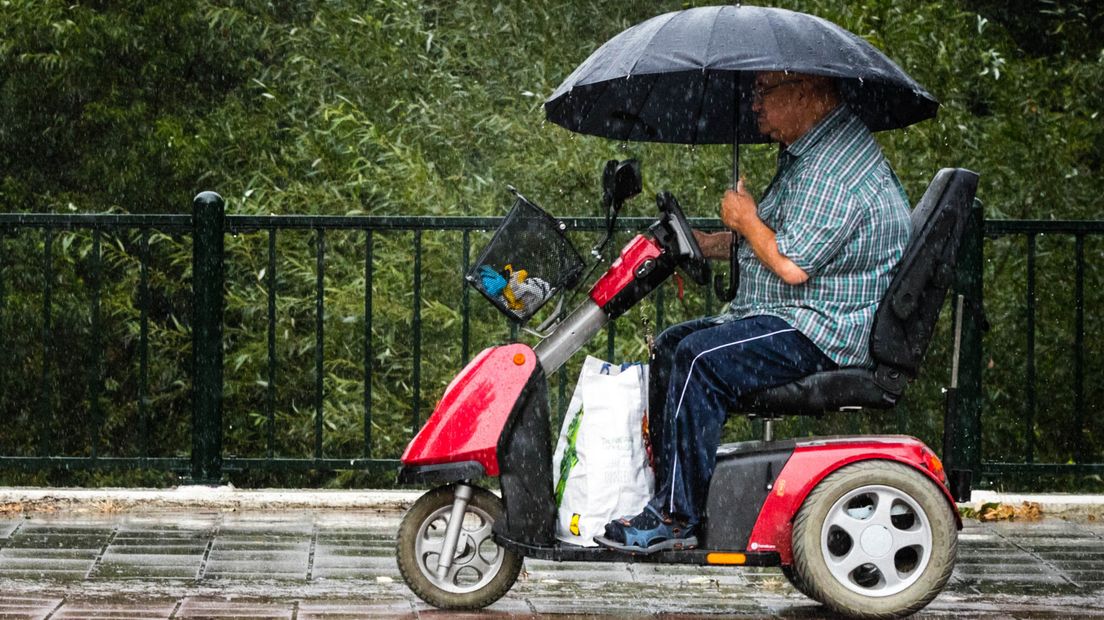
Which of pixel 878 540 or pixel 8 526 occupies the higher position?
pixel 878 540

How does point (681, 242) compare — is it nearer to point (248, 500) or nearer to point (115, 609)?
point (115, 609)

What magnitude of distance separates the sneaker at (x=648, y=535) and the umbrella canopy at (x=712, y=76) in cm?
130

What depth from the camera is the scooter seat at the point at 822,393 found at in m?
4.93

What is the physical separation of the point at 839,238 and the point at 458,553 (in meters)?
1.48

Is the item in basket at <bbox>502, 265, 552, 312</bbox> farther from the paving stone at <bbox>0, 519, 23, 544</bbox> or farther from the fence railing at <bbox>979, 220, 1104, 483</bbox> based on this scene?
the fence railing at <bbox>979, 220, 1104, 483</bbox>

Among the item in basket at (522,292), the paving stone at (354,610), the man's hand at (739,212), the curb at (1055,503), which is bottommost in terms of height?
the curb at (1055,503)

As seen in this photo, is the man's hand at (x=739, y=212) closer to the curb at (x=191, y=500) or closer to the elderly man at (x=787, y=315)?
the elderly man at (x=787, y=315)

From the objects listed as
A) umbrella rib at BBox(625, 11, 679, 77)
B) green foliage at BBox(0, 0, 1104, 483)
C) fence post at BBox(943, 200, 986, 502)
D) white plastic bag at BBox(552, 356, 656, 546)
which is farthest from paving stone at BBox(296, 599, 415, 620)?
fence post at BBox(943, 200, 986, 502)

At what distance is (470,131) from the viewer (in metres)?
10.6

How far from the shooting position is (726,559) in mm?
4887

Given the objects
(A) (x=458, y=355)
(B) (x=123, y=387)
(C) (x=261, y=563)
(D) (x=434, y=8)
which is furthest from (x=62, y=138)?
(C) (x=261, y=563)

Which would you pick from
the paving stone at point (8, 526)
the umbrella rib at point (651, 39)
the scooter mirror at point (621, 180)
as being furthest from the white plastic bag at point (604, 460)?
the paving stone at point (8, 526)

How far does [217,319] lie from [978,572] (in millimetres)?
3280

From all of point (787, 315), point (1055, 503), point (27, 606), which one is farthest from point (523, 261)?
point (1055, 503)
